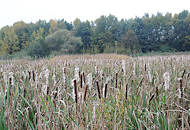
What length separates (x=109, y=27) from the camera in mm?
40688

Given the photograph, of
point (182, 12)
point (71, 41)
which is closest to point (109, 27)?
point (71, 41)

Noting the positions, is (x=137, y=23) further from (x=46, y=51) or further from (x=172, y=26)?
(x=46, y=51)

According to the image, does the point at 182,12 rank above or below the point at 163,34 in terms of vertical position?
above

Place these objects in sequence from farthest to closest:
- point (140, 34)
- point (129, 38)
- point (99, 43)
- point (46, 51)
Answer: point (140, 34) < point (99, 43) < point (129, 38) < point (46, 51)

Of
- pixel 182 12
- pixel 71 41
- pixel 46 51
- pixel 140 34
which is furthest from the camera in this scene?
pixel 182 12

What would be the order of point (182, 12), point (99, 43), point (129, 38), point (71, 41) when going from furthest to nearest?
point (182, 12), point (99, 43), point (129, 38), point (71, 41)

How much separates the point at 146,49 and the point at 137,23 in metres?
7.26

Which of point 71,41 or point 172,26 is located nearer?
point 71,41

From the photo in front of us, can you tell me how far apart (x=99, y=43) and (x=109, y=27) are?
6.28m

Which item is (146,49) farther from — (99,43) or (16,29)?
(16,29)

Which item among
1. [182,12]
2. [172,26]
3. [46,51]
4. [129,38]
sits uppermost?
[182,12]

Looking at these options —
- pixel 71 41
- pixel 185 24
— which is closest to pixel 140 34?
pixel 185 24

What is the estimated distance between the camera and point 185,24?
3784 cm

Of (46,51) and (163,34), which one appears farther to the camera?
(163,34)
